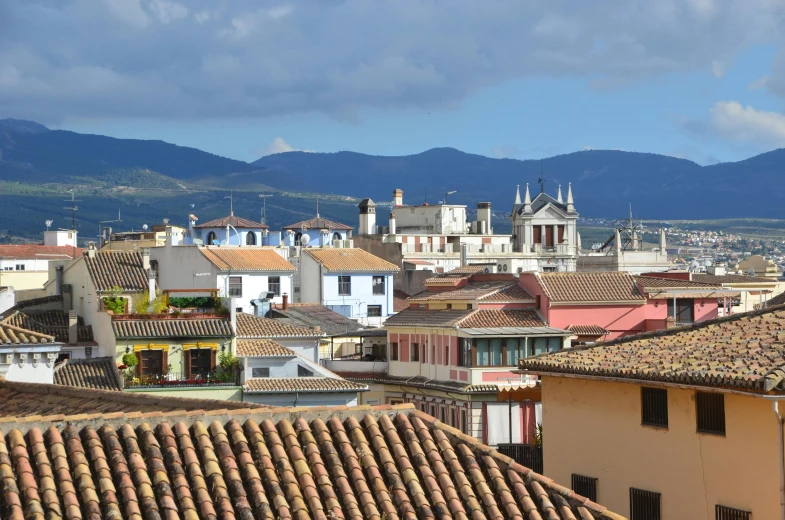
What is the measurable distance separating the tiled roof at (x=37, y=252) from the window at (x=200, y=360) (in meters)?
82.2

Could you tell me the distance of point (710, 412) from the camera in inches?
954

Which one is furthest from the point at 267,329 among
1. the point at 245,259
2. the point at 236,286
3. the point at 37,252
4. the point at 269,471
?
the point at 37,252

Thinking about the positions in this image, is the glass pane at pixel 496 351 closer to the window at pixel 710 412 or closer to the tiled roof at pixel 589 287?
the tiled roof at pixel 589 287

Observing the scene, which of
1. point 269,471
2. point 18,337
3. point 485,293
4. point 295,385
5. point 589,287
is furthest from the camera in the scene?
point 589,287

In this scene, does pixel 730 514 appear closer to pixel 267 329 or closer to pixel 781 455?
pixel 781 455

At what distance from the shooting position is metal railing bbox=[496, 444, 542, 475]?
32.8 m

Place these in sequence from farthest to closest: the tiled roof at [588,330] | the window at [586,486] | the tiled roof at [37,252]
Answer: the tiled roof at [37,252] < the tiled roof at [588,330] < the window at [586,486]

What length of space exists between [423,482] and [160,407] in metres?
6.46

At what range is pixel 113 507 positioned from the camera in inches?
652

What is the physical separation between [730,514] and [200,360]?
34585mm

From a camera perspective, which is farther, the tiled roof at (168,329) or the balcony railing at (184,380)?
the tiled roof at (168,329)

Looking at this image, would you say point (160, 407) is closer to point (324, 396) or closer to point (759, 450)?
point (759, 450)

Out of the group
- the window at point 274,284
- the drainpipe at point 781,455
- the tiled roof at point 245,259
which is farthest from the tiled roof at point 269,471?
the window at point 274,284

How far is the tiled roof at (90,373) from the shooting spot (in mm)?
53094
